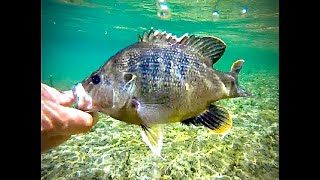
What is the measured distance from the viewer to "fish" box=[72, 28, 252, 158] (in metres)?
1.39

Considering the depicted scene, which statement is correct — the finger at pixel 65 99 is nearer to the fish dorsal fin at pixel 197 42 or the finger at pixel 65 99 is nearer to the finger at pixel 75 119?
the finger at pixel 75 119

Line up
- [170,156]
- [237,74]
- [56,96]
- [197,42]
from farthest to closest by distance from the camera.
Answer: [170,156], [56,96], [237,74], [197,42]

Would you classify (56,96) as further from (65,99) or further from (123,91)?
(123,91)

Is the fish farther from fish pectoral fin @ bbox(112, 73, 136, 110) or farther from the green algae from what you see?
the green algae

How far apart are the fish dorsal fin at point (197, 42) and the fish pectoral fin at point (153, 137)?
0.46 m

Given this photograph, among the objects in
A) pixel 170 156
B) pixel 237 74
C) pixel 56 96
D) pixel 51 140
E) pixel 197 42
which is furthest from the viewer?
pixel 170 156

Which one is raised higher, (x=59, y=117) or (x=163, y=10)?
(x=163, y=10)

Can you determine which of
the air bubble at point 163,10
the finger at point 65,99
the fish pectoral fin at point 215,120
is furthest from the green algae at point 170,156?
the air bubble at point 163,10

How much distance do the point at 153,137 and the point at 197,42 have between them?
1.86 feet

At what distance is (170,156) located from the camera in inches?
154

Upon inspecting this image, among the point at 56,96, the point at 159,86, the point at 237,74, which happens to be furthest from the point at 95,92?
the point at 237,74

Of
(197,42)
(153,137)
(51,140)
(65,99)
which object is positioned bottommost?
(51,140)
